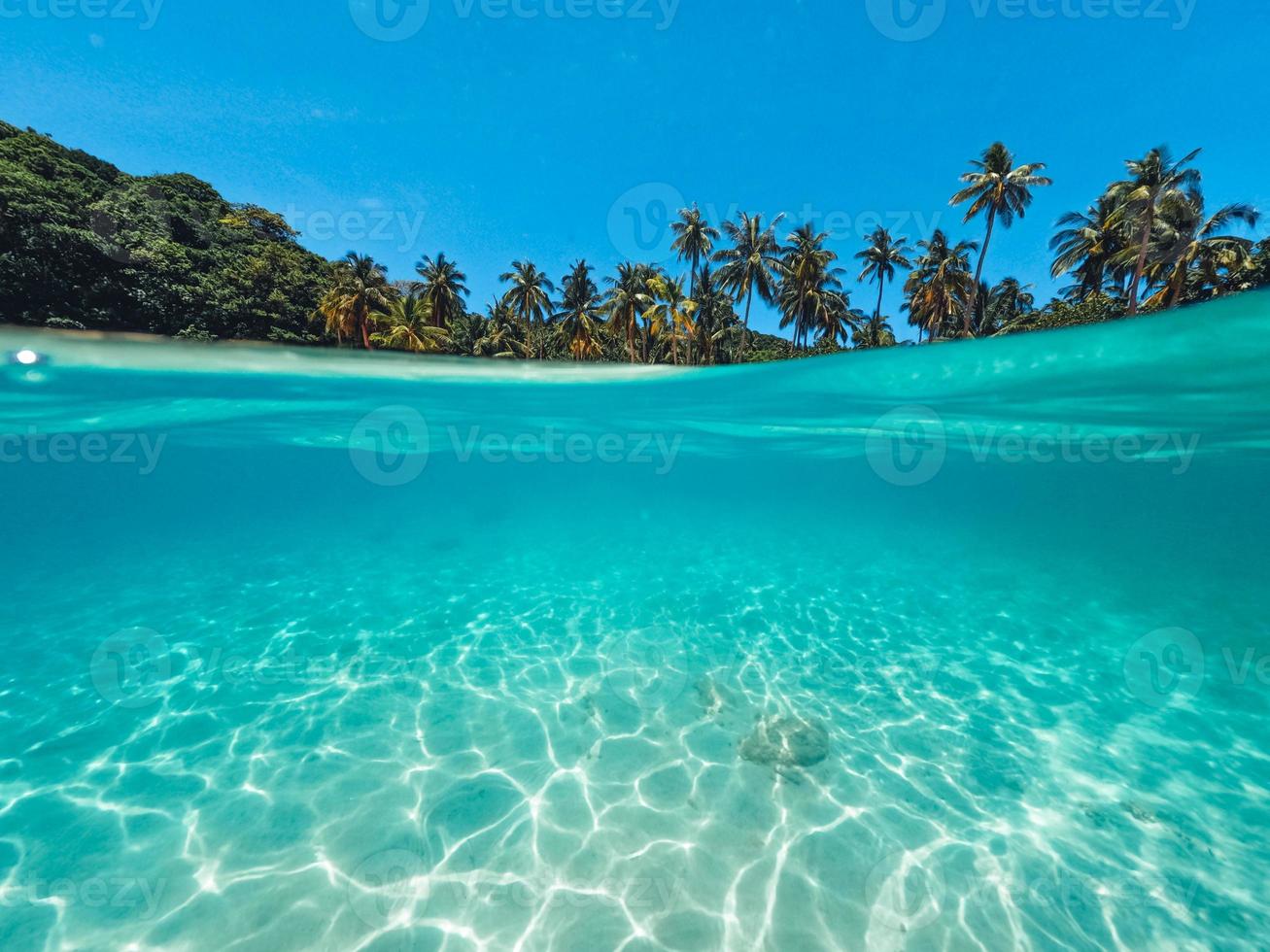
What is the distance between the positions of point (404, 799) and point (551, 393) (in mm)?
15947

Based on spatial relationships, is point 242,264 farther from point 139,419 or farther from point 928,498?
point 928,498

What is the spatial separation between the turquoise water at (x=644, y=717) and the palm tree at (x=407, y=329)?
10.4 metres

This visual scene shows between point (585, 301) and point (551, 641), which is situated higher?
point (585, 301)

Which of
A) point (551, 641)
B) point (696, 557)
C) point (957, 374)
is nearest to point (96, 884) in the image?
point (551, 641)

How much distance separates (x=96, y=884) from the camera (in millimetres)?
4223
